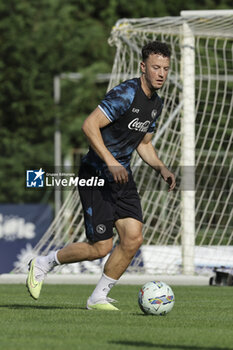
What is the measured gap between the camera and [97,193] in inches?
302

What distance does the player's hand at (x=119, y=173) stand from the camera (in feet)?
23.4

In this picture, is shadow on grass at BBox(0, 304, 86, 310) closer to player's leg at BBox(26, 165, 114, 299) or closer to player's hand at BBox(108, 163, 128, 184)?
player's leg at BBox(26, 165, 114, 299)

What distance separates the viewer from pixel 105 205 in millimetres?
7637

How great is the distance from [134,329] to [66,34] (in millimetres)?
23316

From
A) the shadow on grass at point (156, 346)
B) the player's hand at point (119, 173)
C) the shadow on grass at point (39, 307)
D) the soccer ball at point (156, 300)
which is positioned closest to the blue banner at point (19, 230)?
the shadow on grass at point (39, 307)

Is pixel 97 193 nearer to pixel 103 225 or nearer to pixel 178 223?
pixel 103 225

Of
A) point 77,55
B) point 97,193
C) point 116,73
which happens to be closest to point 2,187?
point 77,55

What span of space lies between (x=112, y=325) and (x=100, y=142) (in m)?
1.46

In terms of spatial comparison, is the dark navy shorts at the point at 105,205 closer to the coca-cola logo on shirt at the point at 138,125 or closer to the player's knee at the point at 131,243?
the player's knee at the point at 131,243

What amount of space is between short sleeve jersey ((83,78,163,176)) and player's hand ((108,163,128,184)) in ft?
1.58

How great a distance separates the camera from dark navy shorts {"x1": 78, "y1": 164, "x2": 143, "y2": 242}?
7641 millimetres

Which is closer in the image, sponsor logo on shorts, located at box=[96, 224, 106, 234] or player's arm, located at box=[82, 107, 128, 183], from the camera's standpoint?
player's arm, located at box=[82, 107, 128, 183]

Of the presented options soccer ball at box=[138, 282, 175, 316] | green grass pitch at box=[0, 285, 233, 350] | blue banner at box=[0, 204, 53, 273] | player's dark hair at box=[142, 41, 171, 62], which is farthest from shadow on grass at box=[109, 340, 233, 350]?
blue banner at box=[0, 204, 53, 273]

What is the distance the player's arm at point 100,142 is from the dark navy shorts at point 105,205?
405 mm
